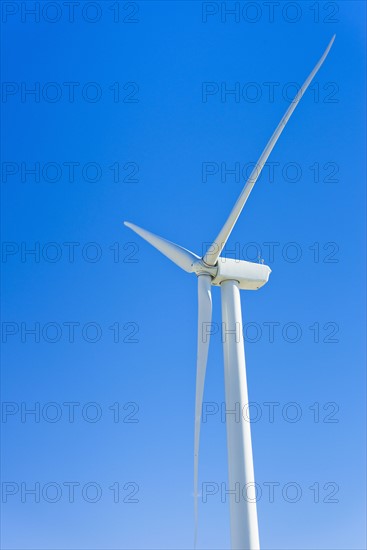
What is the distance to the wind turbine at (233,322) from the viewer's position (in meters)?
18.3

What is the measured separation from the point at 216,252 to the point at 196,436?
17.8 ft

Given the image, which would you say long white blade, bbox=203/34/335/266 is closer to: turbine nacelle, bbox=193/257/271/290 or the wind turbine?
the wind turbine

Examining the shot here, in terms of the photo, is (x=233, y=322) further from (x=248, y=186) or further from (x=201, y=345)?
(x=248, y=186)

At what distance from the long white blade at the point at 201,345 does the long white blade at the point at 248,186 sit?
78 centimetres

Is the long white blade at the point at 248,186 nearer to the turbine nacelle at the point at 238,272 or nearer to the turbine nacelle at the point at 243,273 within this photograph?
the turbine nacelle at the point at 238,272

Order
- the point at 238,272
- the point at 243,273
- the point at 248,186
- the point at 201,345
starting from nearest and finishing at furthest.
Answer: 1. the point at 201,345
2. the point at 248,186
3. the point at 238,272
4. the point at 243,273

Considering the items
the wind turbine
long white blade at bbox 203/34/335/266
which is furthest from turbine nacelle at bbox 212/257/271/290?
long white blade at bbox 203/34/335/266

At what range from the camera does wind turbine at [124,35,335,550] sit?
1833 centimetres

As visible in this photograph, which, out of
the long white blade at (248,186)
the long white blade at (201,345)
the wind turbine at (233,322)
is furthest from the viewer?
the long white blade at (248,186)

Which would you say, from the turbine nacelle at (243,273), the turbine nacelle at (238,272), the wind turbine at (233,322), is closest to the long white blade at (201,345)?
the wind turbine at (233,322)

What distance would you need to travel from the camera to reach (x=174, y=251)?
75.8 ft

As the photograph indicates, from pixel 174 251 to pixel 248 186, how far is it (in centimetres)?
320

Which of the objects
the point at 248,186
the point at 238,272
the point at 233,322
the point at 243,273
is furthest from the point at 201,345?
the point at 248,186

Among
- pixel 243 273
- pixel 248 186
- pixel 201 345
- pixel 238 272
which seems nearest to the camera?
pixel 201 345
